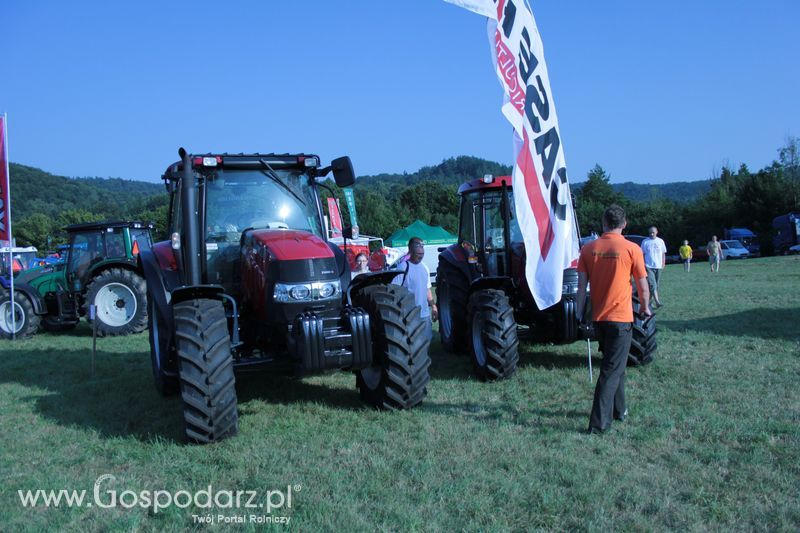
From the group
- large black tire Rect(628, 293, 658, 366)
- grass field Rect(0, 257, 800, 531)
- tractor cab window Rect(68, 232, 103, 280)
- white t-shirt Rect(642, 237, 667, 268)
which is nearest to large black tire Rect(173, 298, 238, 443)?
grass field Rect(0, 257, 800, 531)

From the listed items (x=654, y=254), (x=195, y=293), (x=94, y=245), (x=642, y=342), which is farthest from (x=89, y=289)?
(x=654, y=254)

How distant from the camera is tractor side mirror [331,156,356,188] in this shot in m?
5.50

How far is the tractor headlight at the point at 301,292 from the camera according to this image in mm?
4922

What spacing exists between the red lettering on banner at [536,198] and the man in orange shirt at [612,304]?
73 cm

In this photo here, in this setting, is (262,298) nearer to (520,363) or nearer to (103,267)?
(520,363)

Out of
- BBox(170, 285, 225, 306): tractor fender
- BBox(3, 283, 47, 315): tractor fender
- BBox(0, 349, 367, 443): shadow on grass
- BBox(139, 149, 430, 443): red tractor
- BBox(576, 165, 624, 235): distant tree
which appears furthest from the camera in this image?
BBox(576, 165, 624, 235): distant tree

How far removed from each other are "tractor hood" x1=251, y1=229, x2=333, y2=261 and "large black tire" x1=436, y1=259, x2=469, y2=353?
295cm

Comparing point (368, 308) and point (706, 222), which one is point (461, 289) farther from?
point (706, 222)

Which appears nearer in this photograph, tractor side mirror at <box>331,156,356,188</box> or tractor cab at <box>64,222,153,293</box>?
tractor side mirror at <box>331,156,356,188</box>

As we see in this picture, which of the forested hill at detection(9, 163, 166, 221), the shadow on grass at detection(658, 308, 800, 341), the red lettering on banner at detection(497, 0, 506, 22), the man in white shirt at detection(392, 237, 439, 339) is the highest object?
the forested hill at detection(9, 163, 166, 221)

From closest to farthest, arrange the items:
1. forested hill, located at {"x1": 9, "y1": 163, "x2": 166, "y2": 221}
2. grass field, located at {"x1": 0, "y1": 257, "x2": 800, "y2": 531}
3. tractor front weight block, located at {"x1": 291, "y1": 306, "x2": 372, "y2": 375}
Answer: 1. grass field, located at {"x1": 0, "y1": 257, "x2": 800, "y2": 531}
2. tractor front weight block, located at {"x1": 291, "y1": 306, "x2": 372, "y2": 375}
3. forested hill, located at {"x1": 9, "y1": 163, "x2": 166, "y2": 221}

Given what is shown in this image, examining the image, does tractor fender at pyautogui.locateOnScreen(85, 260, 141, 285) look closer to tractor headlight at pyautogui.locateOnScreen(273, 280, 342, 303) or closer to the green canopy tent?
tractor headlight at pyautogui.locateOnScreen(273, 280, 342, 303)

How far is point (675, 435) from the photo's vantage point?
452cm

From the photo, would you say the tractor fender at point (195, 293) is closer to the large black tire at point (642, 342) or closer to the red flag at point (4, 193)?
the large black tire at point (642, 342)
